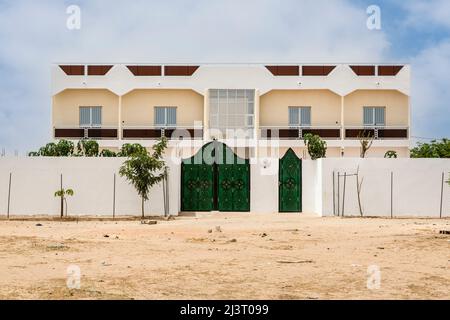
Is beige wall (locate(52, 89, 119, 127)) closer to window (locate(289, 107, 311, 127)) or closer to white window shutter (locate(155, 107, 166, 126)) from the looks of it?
white window shutter (locate(155, 107, 166, 126))

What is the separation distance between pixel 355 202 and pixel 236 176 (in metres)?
4.54

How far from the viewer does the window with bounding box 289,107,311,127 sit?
118 feet

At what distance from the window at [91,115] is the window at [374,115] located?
48.1 ft

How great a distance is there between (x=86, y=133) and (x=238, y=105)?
8432 millimetres

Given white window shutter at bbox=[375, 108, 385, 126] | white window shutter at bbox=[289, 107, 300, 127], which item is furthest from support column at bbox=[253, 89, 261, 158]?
white window shutter at bbox=[375, 108, 385, 126]

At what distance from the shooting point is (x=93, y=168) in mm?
22438

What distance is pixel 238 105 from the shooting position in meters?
35.5

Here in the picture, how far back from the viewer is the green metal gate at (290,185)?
24.0 meters

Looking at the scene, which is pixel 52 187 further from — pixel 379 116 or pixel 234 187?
pixel 379 116

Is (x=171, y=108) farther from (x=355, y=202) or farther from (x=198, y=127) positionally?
(x=355, y=202)

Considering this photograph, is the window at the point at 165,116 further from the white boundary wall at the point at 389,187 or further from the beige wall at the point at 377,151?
the white boundary wall at the point at 389,187

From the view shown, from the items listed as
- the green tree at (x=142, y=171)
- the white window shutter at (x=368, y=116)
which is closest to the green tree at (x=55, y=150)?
the green tree at (x=142, y=171)
